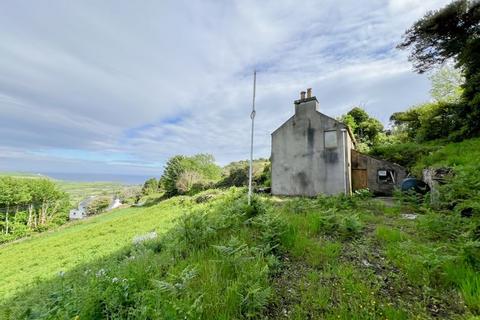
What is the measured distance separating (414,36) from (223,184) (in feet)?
72.4

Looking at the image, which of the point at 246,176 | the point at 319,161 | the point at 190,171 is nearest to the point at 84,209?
the point at 190,171

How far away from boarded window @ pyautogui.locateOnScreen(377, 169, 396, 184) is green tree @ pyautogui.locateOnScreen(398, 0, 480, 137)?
143 inches

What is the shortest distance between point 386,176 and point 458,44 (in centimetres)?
764

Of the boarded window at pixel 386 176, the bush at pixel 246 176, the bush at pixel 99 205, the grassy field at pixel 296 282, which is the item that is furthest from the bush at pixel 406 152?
the bush at pixel 99 205

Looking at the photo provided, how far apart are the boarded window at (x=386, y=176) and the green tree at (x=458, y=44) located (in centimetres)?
363

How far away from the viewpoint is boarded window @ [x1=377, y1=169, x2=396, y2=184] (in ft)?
44.1

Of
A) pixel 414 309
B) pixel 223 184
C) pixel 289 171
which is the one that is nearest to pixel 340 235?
pixel 414 309

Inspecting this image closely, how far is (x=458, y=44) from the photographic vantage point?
1170 centimetres

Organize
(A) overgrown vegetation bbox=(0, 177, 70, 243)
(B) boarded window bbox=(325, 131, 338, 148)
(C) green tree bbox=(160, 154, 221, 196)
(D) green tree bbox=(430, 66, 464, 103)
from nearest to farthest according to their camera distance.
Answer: (B) boarded window bbox=(325, 131, 338, 148) → (D) green tree bbox=(430, 66, 464, 103) → (C) green tree bbox=(160, 154, 221, 196) → (A) overgrown vegetation bbox=(0, 177, 70, 243)

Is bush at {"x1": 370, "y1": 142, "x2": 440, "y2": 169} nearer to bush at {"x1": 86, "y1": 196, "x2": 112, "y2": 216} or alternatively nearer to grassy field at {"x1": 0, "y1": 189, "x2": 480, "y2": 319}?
grassy field at {"x1": 0, "y1": 189, "x2": 480, "y2": 319}

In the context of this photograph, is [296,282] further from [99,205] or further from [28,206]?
[99,205]

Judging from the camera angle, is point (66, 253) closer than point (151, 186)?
Yes

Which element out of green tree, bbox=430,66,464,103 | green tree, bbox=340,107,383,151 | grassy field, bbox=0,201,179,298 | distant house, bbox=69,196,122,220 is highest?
green tree, bbox=430,66,464,103

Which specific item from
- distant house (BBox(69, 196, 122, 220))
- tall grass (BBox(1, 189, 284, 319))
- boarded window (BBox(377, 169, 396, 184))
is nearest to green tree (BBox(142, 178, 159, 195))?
distant house (BBox(69, 196, 122, 220))
